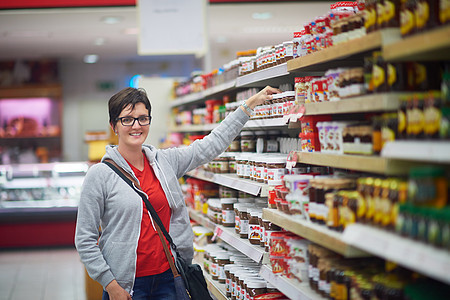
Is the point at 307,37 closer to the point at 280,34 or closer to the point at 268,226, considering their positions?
the point at 268,226

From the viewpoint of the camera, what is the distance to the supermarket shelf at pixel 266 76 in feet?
10.3

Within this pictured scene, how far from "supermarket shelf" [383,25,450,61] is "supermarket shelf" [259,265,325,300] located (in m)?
1.09

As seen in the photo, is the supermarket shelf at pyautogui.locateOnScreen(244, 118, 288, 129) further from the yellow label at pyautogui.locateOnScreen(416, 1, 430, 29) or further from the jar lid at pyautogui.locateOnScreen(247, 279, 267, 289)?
the yellow label at pyautogui.locateOnScreen(416, 1, 430, 29)

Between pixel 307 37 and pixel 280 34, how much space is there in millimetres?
7583

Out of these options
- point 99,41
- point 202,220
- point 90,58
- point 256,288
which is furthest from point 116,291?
point 90,58

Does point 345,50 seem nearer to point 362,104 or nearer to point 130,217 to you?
point 362,104

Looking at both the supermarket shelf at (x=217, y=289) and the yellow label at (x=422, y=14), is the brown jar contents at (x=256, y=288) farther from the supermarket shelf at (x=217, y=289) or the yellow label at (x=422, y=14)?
the yellow label at (x=422, y=14)

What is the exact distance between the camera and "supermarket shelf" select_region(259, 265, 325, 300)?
2.44m

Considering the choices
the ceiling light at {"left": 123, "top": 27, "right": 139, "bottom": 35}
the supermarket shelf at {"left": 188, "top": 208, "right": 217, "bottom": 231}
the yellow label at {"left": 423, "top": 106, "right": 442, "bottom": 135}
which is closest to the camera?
the yellow label at {"left": 423, "top": 106, "right": 442, "bottom": 135}

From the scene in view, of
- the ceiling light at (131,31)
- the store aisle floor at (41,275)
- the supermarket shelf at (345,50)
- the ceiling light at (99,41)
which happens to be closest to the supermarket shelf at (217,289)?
the supermarket shelf at (345,50)

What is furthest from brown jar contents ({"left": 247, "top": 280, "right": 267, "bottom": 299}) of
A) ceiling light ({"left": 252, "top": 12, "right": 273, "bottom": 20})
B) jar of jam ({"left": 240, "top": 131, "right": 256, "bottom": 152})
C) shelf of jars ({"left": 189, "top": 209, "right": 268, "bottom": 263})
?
ceiling light ({"left": 252, "top": 12, "right": 273, "bottom": 20})

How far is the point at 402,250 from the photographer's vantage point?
1.67 meters

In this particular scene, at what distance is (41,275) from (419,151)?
6.20 m

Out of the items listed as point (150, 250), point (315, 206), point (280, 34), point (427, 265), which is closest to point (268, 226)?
point (150, 250)
